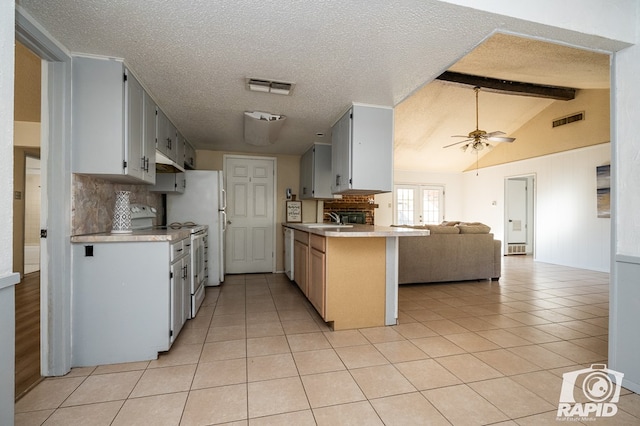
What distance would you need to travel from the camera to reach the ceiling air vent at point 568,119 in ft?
19.5

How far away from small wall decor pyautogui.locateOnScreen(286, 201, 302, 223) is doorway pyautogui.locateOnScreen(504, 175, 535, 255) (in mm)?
5901

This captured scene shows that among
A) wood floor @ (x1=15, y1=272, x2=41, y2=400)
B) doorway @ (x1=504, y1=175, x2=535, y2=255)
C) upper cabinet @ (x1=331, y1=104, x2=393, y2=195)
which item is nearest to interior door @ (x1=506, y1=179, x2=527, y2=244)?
doorway @ (x1=504, y1=175, x2=535, y2=255)

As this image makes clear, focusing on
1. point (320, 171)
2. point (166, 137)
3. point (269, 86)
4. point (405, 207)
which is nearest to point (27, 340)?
point (166, 137)

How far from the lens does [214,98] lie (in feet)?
9.50

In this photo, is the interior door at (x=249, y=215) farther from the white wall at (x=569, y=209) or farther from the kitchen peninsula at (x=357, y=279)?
the white wall at (x=569, y=209)

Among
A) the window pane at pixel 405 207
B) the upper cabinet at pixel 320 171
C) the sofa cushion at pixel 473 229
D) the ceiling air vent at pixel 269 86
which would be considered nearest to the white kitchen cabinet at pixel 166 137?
the ceiling air vent at pixel 269 86

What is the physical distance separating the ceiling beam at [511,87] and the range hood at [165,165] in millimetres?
4456

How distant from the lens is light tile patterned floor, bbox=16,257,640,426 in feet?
5.14

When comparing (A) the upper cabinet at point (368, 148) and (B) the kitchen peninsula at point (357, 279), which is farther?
(A) the upper cabinet at point (368, 148)

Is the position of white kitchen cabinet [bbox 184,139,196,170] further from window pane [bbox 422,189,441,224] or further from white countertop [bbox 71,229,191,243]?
window pane [bbox 422,189,441,224]

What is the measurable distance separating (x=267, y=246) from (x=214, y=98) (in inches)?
118

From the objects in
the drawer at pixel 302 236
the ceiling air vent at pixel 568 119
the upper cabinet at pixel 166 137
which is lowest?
the drawer at pixel 302 236

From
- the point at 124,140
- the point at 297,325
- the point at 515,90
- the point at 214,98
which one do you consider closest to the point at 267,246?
the point at 297,325

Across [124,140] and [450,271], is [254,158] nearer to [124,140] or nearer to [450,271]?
[124,140]
